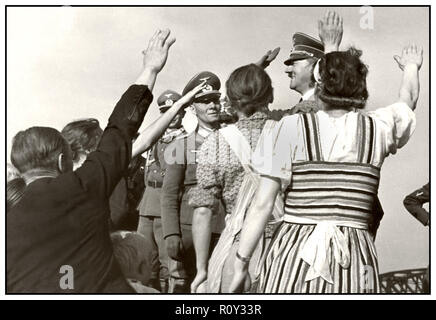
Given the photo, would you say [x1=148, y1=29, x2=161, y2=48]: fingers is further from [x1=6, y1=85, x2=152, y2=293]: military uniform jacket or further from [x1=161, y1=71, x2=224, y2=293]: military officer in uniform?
[x1=6, y1=85, x2=152, y2=293]: military uniform jacket

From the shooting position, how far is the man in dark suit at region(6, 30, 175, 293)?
201 inches

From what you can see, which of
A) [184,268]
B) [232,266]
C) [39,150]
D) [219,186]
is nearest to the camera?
[232,266]

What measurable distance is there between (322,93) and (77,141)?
179 centimetres

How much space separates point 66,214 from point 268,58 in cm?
168

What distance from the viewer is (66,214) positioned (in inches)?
200

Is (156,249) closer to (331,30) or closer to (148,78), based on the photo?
(148,78)

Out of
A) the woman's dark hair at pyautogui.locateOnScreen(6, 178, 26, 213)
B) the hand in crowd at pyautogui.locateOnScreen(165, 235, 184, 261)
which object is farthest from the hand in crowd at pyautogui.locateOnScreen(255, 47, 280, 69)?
the woman's dark hair at pyautogui.locateOnScreen(6, 178, 26, 213)

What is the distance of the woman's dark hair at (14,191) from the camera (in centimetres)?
535

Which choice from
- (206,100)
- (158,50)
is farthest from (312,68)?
(158,50)

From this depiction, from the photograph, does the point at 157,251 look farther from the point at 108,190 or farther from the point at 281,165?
the point at 281,165

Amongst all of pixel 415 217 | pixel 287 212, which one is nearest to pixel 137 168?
pixel 287 212

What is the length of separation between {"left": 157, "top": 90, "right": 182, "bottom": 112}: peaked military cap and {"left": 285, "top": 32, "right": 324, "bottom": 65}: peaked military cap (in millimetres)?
762

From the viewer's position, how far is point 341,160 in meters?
4.65
